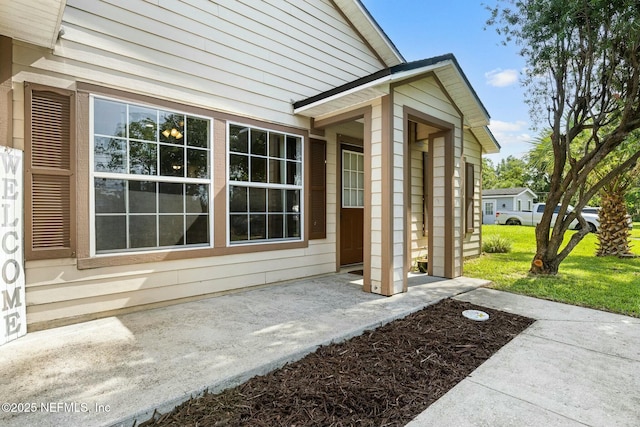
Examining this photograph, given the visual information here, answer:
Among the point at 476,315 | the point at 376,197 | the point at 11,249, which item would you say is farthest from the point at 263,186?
the point at 476,315

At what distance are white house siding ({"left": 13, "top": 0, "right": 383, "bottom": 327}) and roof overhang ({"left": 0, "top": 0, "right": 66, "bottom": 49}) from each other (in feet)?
0.52

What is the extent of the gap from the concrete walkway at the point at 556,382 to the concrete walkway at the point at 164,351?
3.70 ft

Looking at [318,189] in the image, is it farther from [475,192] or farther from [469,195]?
[475,192]

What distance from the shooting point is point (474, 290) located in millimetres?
4840

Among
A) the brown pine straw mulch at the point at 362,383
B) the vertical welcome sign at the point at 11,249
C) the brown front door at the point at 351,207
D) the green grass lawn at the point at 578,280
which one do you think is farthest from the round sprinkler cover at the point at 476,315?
the vertical welcome sign at the point at 11,249

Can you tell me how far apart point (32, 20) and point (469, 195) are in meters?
8.44

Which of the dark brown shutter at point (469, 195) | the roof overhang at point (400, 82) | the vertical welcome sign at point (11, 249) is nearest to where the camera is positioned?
the vertical welcome sign at point (11, 249)

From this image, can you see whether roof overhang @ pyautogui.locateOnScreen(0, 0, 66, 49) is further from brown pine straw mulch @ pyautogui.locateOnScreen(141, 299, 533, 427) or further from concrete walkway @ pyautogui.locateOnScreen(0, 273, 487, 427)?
brown pine straw mulch @ pyautogui.locateOnScreen(141, 299, 533, 427)

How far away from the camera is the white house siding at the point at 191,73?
322cm

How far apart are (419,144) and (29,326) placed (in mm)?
7111

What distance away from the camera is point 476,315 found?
3.71 meters

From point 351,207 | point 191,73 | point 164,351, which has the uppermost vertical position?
point 191,73

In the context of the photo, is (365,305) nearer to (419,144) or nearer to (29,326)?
(29,326)

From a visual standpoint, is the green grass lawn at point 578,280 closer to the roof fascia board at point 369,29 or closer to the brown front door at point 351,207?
the brown front door at point 351,207
